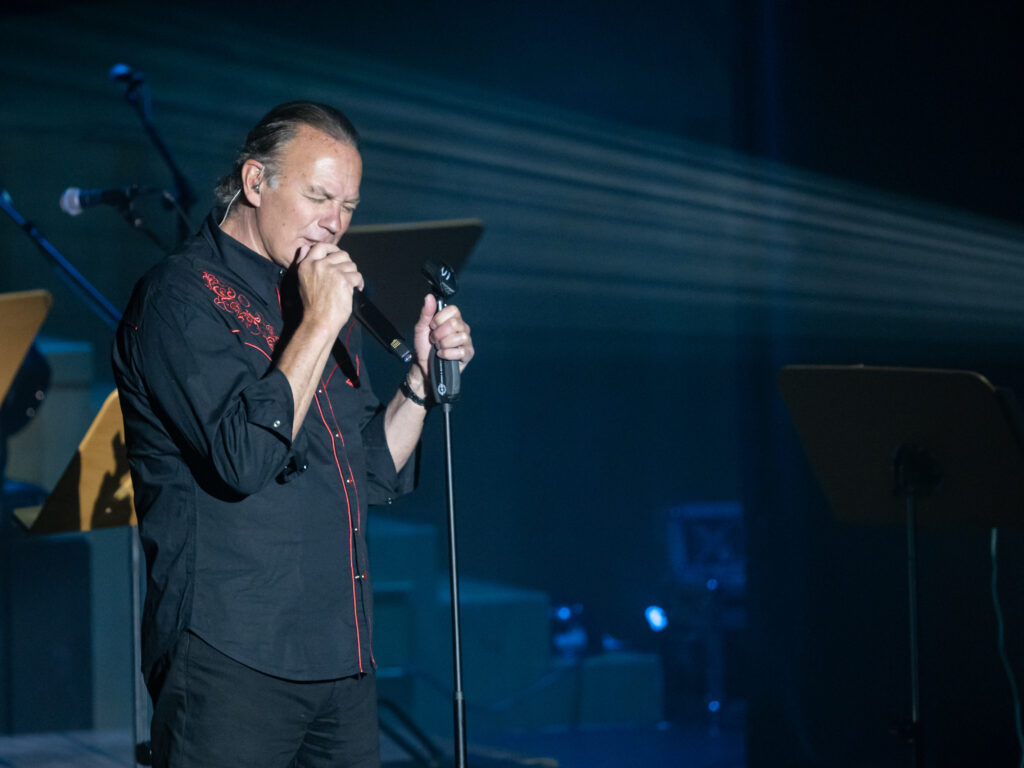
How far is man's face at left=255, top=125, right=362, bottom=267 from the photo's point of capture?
4.92ft

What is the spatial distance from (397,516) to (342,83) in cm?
167

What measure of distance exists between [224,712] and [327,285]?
52 cm

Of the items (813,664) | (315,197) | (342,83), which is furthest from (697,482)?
(315,197)

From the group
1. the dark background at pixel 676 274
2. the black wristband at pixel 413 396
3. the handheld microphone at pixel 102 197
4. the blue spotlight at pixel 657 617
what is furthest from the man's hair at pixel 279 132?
the blue spotlight at pixel 657 617

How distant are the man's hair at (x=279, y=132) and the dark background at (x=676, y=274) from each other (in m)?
1.87

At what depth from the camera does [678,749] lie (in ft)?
12.5

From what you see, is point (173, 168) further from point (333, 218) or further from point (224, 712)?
point (224, 712)

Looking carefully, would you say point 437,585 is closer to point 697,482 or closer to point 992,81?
point 697,482

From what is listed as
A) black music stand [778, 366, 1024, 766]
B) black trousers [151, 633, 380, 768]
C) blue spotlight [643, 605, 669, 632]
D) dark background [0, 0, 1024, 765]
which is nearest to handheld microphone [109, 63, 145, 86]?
dark background [0, 0, 1024, 765]

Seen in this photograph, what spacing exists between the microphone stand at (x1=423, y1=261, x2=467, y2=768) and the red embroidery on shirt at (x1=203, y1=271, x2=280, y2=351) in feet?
0.78

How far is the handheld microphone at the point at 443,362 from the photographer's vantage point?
1.59 m

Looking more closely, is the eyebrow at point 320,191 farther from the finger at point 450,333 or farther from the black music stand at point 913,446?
the black music stand at point 913,446

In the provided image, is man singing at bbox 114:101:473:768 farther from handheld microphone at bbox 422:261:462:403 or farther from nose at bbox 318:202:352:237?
handheld microphone at bbox 422:261:462:403

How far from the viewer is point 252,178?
59.5 inches
